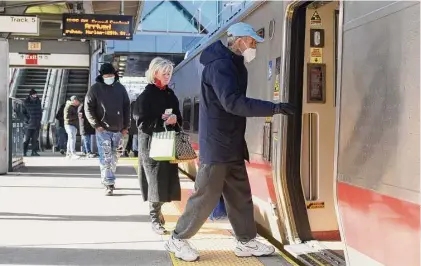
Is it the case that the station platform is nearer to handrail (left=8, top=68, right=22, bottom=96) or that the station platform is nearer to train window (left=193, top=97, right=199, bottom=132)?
train window (left=193, top=97, right=199, bottom=132)

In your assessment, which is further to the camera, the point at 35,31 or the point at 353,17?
the point at 35,31

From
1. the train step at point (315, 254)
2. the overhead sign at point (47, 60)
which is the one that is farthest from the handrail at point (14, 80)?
the train step at point (315, 254)

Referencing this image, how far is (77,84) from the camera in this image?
22.4 m

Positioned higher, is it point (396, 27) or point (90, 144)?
point (396, 27)

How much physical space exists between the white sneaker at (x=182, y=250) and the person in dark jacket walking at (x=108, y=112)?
3256 millimetres

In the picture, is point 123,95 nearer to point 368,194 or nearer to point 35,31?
point 35,31

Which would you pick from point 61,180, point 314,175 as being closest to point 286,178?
point 314,175

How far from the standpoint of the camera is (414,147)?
237cm

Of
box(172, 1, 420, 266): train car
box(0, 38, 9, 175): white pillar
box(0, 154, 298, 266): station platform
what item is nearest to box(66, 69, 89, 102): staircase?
box(0, 38, 9, 175): white pillar

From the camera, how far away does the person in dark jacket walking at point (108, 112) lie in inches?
A: 283

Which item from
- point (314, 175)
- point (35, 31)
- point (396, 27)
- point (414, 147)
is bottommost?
point (314, 175)

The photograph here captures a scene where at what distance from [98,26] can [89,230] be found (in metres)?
8.13

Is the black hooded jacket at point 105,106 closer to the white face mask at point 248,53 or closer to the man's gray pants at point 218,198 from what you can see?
the man's gray pants at point 218,198

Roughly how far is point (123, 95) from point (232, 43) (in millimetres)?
3566
